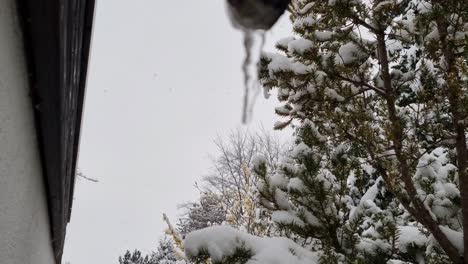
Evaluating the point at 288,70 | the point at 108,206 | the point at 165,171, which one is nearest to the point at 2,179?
the point at 288,70

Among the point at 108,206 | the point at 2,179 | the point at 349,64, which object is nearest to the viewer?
the point at 2,179

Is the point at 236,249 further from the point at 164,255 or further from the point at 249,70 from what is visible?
the point at 164,255

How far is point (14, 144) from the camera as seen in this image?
3.77ft

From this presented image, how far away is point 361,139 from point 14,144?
7.26ft

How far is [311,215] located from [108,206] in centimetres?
7750

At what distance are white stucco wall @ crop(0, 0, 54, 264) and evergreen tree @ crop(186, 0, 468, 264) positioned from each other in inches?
31.7

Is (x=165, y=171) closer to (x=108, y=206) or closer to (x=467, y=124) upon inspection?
(x=108, y=206)

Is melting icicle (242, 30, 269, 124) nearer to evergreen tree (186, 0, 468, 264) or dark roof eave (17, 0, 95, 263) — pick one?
dark roof eave (17, 0, 95, 263)

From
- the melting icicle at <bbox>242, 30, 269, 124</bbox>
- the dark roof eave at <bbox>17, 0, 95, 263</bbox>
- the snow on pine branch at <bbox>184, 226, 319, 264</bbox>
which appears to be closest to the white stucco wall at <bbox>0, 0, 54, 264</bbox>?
the dark roof eave at <bbox>17, 0, 95, 263</bbox>

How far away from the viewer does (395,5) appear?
272cm

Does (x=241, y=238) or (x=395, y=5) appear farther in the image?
(x=395, y=5)

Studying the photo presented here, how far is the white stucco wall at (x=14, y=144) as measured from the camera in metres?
0.95

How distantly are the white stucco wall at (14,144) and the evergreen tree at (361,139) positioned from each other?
31.7 inches

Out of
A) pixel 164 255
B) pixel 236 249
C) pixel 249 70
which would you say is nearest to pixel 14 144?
pixel 249 70
